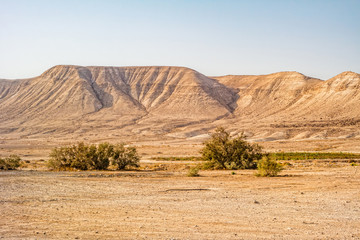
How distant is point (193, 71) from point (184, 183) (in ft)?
391

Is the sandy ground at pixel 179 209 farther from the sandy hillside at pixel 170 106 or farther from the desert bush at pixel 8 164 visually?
the sandy hillside at pixel 170 106

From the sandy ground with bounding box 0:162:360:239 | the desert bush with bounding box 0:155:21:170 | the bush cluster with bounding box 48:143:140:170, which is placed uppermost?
the sandy ground with bounding box 0:162:360:239

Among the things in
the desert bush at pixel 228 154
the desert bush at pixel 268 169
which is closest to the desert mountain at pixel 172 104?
the desert bush at pixel 228 154

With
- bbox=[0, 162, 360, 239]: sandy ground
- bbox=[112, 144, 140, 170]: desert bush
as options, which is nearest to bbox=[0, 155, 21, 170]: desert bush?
bbox=[112, 144, 140, 170]: desert bush

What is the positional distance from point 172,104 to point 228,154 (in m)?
88.4

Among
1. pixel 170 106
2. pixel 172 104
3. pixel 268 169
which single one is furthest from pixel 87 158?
pixel 172 104

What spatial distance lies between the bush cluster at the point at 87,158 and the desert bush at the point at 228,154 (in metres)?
5.68

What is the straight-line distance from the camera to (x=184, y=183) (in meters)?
20.4

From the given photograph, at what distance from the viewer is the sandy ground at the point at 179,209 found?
9930 millimetres

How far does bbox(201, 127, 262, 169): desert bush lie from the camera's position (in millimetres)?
29922

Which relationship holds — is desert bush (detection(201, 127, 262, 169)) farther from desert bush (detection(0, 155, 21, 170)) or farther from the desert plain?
desert bush (detection(0, 155, 21, 170))

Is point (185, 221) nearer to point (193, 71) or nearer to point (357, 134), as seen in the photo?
point (357, 134)

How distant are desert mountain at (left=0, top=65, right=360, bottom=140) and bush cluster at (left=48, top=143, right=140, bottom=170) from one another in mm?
54852

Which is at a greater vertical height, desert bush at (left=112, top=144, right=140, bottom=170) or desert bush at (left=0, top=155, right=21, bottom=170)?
desert bush at (left=112, top=144, right=140, bottom=170)
